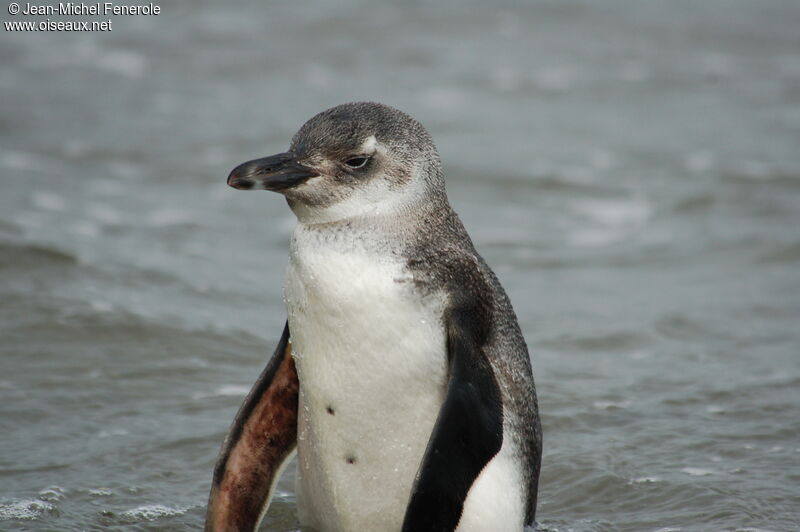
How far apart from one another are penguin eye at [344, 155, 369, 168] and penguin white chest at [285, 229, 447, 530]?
0.95 ft

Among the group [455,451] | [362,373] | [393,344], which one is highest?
→ [393,344]

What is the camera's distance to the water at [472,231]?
546cm

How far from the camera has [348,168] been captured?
13.4 ft

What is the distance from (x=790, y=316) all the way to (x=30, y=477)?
16.7 feet

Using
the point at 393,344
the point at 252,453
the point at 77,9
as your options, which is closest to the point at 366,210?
the point at 393,344

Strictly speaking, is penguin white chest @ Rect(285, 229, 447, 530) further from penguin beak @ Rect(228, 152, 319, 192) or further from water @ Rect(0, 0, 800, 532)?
water @ Rect(0, 0, 800, 532)

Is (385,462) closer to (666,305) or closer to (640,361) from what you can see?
(640,361)

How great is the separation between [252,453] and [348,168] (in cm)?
116

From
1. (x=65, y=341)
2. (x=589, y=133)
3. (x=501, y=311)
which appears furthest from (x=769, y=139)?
(x=501, y=311)

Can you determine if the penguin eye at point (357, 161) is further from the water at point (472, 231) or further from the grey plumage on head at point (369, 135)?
the water at point (472, 231)

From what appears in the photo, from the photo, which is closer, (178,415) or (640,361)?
(178,415)

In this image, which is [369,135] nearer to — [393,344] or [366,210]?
[366,210]

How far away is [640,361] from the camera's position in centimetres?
717

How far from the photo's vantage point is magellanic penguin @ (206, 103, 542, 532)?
12.9 ft
